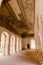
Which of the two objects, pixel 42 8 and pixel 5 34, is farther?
pixel 5 34

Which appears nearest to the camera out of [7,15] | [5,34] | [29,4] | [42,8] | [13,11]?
[42,8]

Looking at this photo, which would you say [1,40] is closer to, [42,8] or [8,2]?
[8,2]

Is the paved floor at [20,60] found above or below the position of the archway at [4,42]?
below

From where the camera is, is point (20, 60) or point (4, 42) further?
point (4, 42)

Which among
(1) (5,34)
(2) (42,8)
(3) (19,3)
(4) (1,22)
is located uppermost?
(3) (19,3)

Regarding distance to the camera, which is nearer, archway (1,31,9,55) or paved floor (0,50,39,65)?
paved floor (0,50,39,65)

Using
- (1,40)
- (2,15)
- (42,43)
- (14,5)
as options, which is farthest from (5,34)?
(42,43)

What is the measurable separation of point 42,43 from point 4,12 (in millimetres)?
9346

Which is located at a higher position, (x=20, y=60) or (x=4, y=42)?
(x=4, y=42)

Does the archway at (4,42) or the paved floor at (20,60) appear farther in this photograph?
the archway at (4,42)

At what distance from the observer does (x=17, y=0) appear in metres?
8.45

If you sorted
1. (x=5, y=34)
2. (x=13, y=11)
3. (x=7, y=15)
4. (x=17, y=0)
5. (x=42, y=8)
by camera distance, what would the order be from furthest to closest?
1. (x=5, y=34)
2. (x=7, y=15)
3. (x=13, y=11)
4. (x=17, y=0)
5. (x=42, y=8)

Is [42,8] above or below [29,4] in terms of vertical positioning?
below

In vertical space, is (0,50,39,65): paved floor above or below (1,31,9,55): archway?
below
